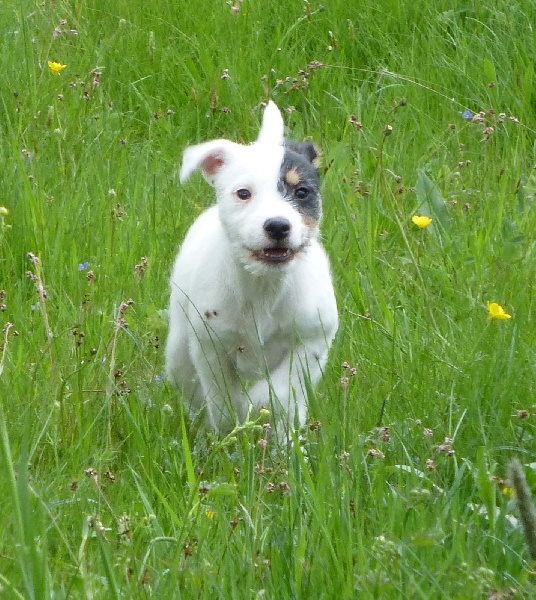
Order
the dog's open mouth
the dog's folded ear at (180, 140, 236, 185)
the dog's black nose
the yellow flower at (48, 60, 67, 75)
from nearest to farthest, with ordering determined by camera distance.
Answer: the dog's black nose → the dog's open mouth → the dog's folded ear at (180, 140, 236, 185) → the yellow flower at (48, 60, 67, 75)

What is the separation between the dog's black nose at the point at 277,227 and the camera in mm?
3568

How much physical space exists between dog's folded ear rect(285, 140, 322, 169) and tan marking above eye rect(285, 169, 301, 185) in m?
0.24

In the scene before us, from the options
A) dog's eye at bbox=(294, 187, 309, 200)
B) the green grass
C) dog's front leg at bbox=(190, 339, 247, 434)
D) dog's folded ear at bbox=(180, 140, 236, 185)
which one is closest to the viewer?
the green grass

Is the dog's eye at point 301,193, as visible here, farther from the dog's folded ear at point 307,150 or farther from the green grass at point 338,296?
the green grass at point 338,296

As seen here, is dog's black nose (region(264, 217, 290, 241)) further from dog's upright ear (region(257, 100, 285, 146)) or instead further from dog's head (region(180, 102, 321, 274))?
dog's upright ear (region(257, 100, 285, 146))

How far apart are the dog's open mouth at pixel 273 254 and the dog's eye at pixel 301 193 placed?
0.19 m

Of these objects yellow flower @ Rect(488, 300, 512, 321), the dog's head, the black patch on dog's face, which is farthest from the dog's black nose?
yellow flower @ Rect(488, 300, 512, 321)

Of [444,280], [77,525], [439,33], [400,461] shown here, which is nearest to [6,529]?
[77,525]

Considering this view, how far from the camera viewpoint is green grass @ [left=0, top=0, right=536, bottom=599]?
2.55m

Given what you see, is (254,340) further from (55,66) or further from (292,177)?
(55,66)

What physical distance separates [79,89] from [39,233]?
142cm

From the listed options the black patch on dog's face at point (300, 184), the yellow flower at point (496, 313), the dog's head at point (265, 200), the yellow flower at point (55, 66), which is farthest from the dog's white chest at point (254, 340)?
the yellow flower at point (55, 66)

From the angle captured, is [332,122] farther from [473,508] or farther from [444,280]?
[473,508]

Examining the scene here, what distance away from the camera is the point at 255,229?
362cm
